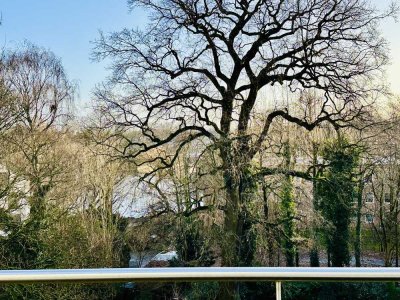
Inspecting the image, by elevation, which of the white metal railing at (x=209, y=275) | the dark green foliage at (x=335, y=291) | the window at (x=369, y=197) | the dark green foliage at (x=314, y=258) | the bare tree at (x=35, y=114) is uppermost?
the bare tree at (x=35, y=114)

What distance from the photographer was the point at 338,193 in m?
10.2

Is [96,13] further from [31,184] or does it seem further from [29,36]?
[31,184]

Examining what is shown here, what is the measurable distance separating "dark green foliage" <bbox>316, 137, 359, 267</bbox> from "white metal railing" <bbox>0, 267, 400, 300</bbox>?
9.05 metres

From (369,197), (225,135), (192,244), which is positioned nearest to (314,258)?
(369,197)

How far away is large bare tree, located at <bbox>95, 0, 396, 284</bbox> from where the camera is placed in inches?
408

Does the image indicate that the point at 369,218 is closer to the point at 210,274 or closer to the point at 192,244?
the point at 192,244

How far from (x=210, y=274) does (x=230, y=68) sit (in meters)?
10.7

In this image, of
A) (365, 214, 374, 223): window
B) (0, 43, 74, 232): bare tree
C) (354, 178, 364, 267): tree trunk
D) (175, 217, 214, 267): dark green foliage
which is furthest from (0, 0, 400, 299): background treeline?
(365, 214, 374, 223): window

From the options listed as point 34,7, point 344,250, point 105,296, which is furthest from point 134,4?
point 105,296

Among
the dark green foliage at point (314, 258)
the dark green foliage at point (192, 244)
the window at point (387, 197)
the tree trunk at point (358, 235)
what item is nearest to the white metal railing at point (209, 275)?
the dark green foliage at point (192, 244)

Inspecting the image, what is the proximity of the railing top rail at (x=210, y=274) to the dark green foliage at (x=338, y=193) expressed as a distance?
9049 mm

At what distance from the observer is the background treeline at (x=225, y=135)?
954cm

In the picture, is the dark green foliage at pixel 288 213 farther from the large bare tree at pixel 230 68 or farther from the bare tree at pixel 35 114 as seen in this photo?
the bare tree at pixel 35 114

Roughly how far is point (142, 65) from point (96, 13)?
387cm
